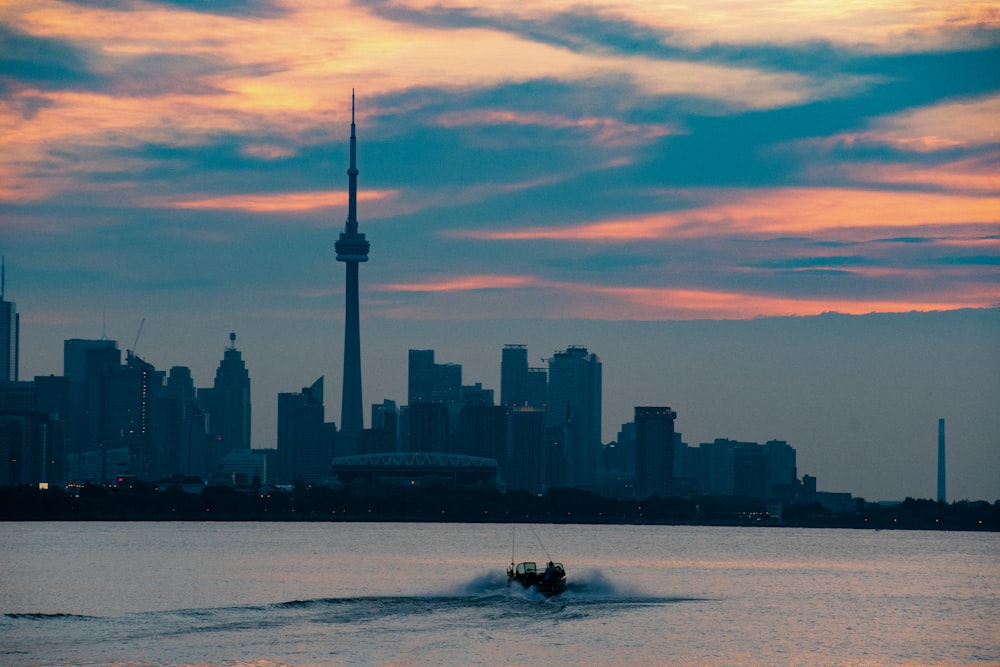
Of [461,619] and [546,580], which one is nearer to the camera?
[461,619]

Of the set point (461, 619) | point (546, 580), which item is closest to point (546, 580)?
point (546, 580)

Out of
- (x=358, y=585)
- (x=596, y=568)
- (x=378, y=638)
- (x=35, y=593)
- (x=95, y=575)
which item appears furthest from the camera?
(x=596, y=568)

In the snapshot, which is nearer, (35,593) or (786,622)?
(786,622)

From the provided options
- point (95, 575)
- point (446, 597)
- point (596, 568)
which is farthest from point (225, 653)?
point (596, 568)

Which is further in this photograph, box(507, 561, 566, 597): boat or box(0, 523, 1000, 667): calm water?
box(507, 561, 566, 597): boat

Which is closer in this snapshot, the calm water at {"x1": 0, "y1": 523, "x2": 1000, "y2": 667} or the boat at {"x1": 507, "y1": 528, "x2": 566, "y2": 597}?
the calm water at {"x1": 0, "y1": 523, "x2": 1000, "y2": 667}

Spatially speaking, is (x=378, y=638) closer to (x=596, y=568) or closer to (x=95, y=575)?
(x=95, y=575)

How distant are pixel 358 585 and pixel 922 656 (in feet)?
189

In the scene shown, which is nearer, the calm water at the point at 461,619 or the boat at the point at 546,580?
the calm water at the point at 461,619

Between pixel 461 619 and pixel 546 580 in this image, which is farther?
pixel 546 580

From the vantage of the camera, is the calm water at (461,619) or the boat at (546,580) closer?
the calm water at (461,619)

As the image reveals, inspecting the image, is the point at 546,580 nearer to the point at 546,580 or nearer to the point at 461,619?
the point at 546,580

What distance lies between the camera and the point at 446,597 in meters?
128

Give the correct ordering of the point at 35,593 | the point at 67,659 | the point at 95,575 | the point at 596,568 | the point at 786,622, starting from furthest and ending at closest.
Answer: the point at 596,568 < the point at 95,575 < the point at 35,593 < the point at 786,622 < the point at 67,659
